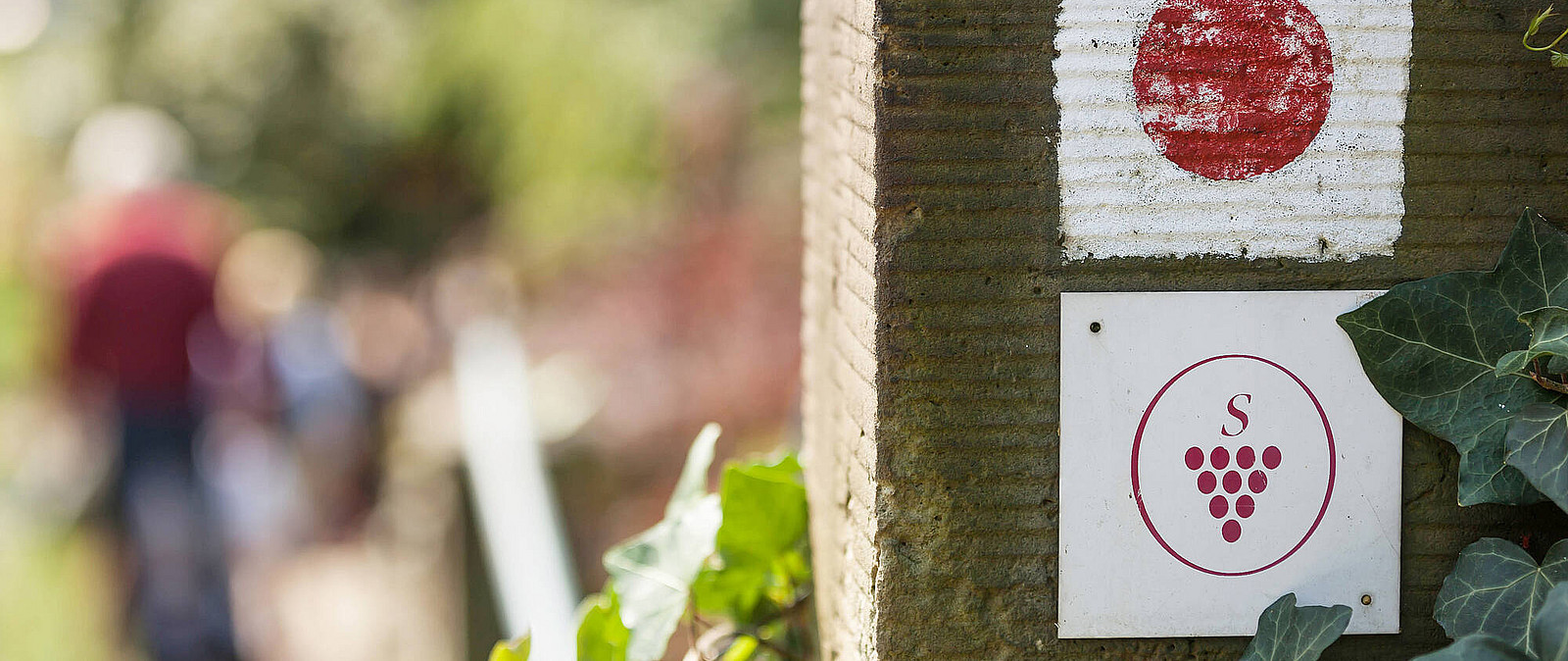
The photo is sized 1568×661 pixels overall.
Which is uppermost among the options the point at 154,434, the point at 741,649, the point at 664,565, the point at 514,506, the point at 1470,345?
the point at 1470,345

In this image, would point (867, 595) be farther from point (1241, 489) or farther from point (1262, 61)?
point (1262, 61)

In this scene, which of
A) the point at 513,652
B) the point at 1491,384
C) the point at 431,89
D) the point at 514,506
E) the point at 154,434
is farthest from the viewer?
the point at 431,89

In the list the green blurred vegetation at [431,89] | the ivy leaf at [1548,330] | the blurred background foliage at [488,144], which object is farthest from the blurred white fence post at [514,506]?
the green blurred vegetation at [431,89]

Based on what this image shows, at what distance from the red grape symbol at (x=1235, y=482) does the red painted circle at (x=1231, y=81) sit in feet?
0.66

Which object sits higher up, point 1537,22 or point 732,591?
point 1537,22

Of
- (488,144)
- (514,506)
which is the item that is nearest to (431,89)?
(488,144)

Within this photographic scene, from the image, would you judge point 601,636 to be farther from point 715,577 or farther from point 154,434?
point 154,434

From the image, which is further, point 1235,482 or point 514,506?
point 514,506

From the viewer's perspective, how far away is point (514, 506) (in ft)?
7.02

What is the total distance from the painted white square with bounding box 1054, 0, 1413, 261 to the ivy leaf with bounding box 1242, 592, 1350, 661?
9.8 inches

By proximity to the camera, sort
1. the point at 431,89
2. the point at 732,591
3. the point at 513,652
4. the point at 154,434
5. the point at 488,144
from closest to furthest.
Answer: the point at 513,652, the point at 732,591, the point at 154,434, the point at 431,89, the point at 488,144

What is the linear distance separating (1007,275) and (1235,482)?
23 centimetres

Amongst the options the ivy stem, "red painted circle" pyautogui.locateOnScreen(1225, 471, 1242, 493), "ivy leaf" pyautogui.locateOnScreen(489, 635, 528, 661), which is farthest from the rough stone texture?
"ivy leaf" pyautogui.locateOnScreen(489, 635, 528, 661)

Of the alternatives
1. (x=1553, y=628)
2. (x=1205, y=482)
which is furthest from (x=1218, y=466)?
(x=1553, y=628)
